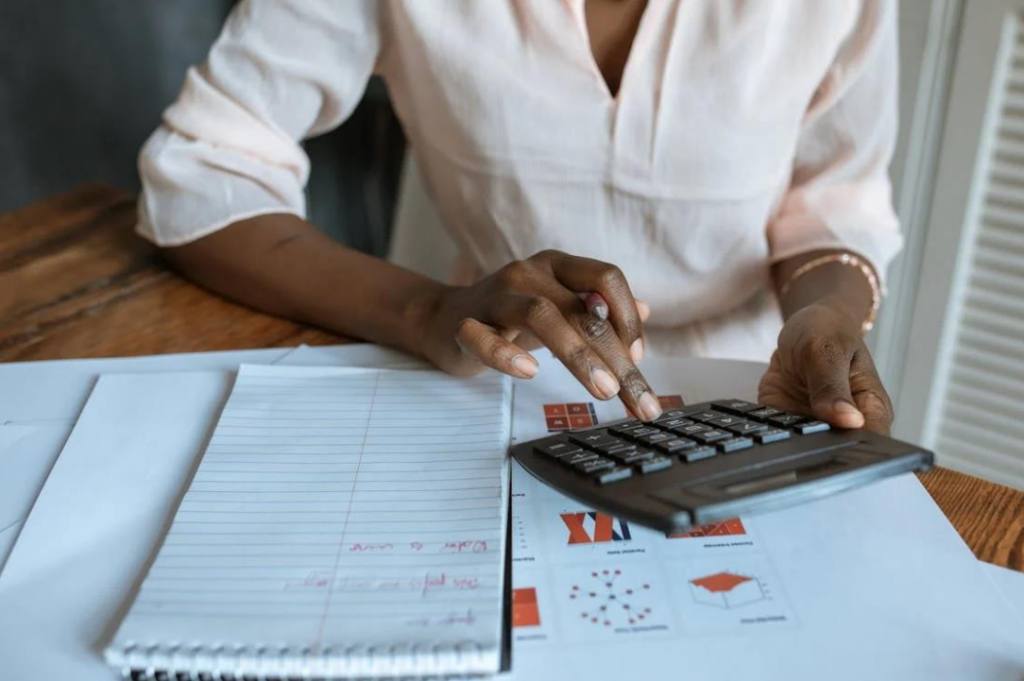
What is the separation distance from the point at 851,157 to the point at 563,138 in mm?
253

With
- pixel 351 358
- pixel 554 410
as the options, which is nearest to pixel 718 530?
pixel 554 410

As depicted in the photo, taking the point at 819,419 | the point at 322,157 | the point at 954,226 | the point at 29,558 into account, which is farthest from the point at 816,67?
the point at 322,157

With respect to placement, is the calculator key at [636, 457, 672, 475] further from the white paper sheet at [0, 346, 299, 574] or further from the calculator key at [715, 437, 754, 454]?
the white paper sheet at [0, 346, 299, 574]

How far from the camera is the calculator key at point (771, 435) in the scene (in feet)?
1.52

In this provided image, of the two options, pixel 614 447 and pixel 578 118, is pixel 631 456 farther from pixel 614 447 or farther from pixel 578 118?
pixel 578 118

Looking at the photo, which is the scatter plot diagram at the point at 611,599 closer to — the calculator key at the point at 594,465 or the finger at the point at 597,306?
the calculator key at the point at 594,465

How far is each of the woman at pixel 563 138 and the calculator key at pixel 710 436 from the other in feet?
0.78

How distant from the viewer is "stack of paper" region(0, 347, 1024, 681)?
0.39 metres

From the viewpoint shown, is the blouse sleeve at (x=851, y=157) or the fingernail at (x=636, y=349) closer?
the fingernail at (x=636, y=349)

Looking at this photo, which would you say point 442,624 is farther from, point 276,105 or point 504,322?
point 276,105

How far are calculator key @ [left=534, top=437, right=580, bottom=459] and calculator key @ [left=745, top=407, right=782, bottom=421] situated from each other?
0.09 meters

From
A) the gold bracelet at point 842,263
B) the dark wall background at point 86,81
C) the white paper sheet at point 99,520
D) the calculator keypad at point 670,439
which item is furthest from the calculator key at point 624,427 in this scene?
the dark wall background at point 86,81

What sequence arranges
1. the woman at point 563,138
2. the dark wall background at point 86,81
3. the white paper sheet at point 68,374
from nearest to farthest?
the white paper sheet at point 68,374 < the woman at point 563,138 < the dark wall background at point 86,81

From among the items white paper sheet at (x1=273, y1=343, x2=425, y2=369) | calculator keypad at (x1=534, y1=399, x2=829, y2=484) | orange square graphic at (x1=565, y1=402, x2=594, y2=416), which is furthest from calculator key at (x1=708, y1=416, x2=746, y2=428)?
white paper sheet at (x1=273, y1=343, x2=425, y2=369)
